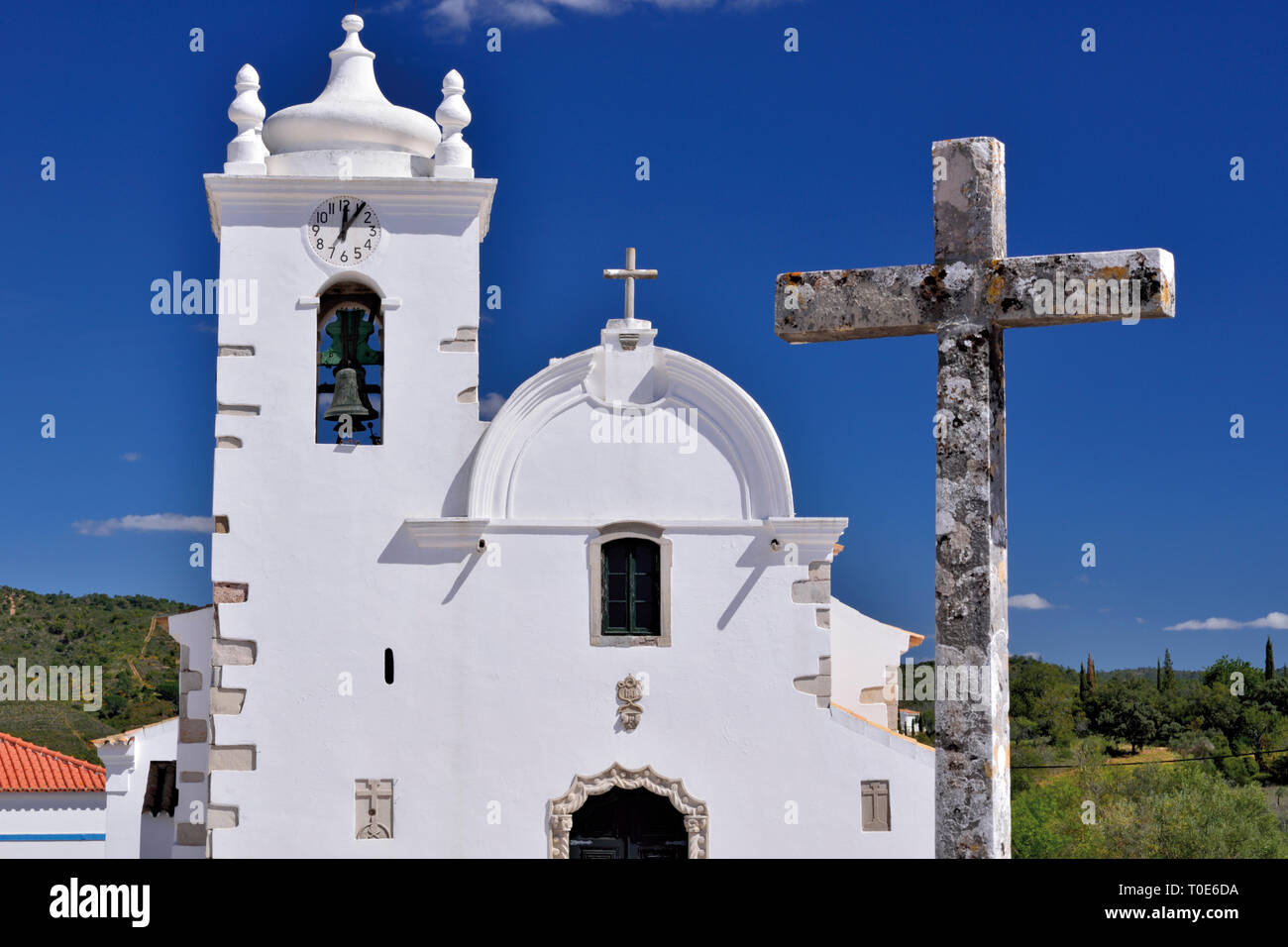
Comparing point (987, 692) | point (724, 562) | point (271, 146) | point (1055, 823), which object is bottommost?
point (1055, 823)

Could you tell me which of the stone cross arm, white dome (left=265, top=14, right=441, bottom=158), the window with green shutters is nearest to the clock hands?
white dome (left=265, top=14, right=441, bottom=158)

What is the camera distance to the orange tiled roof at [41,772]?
24938 millimetres

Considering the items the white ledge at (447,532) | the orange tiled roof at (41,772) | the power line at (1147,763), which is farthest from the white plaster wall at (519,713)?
the power line at (1147,763)

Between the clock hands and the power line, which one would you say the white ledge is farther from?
the power line

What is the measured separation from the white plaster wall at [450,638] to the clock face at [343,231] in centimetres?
13

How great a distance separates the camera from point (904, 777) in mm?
15688

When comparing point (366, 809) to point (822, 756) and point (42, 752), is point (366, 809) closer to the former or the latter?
point (822, 756)

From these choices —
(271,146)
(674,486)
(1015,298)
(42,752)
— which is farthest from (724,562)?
(42,752)

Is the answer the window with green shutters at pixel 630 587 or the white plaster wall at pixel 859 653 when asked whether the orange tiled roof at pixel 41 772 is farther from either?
the window with green shutters at pixel 630 587

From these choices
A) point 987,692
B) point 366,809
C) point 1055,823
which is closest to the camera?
point 987,692

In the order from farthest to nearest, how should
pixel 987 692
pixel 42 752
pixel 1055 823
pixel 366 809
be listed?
1. pixel 1055 823
2. pixel 42 752
3. pixel 366 809
4. pixel 987 692

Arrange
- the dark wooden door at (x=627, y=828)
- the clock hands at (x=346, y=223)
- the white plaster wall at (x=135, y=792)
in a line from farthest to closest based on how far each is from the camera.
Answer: the white plaster wall at (x=135, y=792) → the clock hands at (x=346, y=223) → the dark wooden door at (x=627, y=828)

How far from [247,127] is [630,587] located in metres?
6.00
